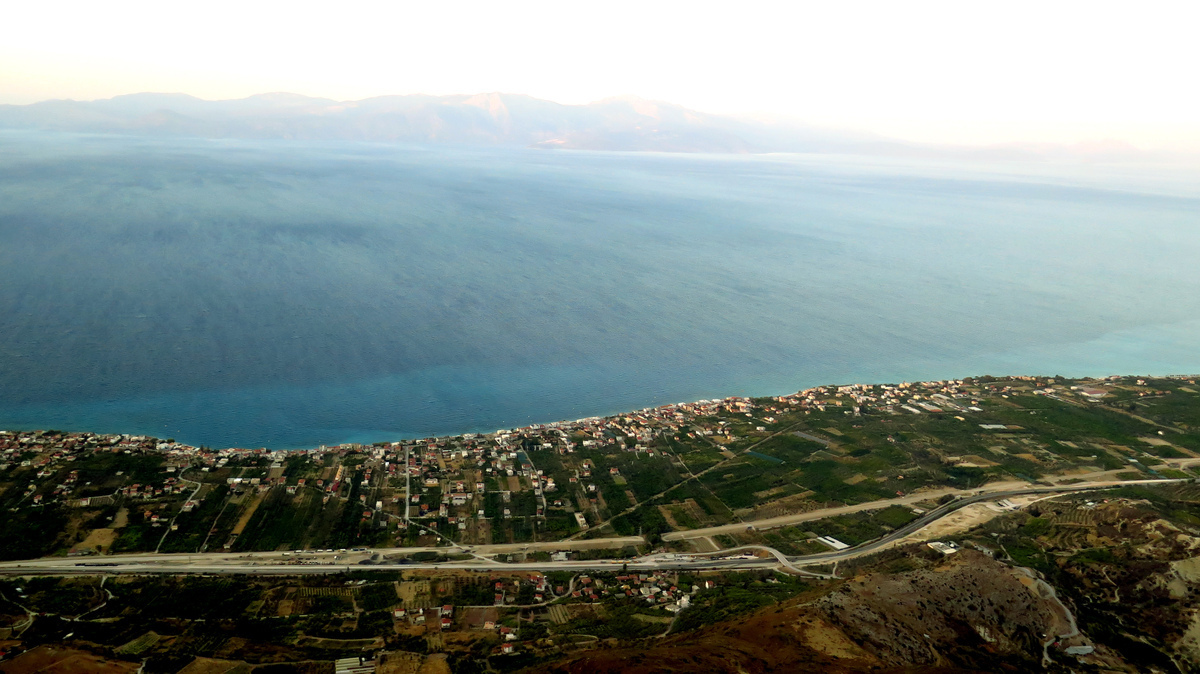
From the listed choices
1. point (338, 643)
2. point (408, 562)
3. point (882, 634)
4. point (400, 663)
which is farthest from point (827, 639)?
point (408, 562)

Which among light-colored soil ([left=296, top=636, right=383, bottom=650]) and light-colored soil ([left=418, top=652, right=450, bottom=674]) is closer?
light-colored soil ([left=418, top=652, right=450, bottom=674])

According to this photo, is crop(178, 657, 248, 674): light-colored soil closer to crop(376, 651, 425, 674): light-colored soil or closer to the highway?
crop(376, 651, 425, 674): light-colored soil

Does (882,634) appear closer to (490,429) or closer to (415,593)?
(415,593)

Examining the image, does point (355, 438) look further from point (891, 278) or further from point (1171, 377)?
point (891, 278)

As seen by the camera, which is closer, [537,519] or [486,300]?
[537,519]

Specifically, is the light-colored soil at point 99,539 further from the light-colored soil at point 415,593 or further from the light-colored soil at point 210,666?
the light-colored soil at point 415,593

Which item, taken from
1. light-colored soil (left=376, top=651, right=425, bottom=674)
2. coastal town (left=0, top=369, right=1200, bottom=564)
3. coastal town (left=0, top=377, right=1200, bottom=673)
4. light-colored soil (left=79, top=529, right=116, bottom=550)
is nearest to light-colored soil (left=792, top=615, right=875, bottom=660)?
coastal town (left=0, top=377, right=1200, bottom=673)

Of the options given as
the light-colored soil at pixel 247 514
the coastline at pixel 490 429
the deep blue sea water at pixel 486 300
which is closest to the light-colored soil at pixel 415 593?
the light-colored soil at pixel 247 514
